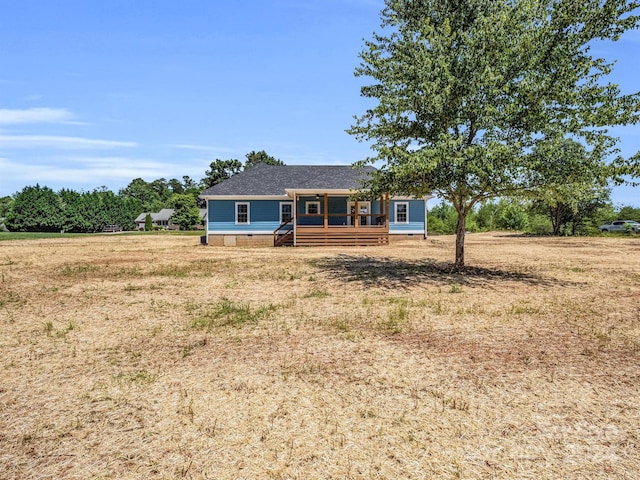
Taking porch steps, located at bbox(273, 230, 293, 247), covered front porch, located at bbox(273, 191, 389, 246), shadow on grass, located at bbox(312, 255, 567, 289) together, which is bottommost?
shadow on grass, located at bbox(312, 255, 567, 289)

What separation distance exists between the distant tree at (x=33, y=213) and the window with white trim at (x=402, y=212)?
49.3 meters

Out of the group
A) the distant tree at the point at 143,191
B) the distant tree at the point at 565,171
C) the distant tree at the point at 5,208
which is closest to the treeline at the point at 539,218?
the distant tree at the point at 565,171

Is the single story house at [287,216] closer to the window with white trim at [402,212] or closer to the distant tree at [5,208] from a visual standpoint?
the window with white trim at [402,212]

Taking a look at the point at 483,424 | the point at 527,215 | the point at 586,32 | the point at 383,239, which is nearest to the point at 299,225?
the point at 383,239

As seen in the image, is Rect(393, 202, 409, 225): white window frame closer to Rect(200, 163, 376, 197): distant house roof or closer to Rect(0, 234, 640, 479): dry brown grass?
Rect(200, 163, 376, 197): distant house roof

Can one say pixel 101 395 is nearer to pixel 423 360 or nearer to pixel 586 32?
pixel 423 360

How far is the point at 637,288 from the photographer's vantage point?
10.8m

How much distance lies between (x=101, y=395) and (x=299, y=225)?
23535mm

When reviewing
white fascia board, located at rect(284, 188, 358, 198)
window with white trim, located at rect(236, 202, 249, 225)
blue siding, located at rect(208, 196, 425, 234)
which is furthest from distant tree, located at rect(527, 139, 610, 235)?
window with white trim, located at rect(236, 202, 249, 225)

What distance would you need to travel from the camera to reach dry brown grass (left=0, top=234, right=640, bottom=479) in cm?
320

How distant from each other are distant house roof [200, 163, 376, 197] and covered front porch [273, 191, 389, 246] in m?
0.94

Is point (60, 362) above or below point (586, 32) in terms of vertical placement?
below

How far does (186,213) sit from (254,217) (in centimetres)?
5122

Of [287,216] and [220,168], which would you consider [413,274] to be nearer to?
[287,216]
